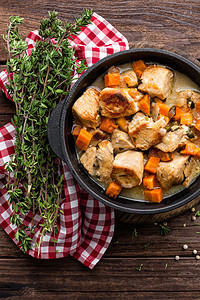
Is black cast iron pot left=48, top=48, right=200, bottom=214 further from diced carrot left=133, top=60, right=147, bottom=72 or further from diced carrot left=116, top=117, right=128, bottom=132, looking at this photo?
diced carrot left=116, top=117, right=128, bottom=132

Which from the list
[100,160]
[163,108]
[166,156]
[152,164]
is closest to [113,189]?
[100,160]

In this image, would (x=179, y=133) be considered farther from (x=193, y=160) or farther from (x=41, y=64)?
(x=41, y=64)

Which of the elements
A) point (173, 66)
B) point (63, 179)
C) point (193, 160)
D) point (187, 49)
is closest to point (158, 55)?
point (173, 66)

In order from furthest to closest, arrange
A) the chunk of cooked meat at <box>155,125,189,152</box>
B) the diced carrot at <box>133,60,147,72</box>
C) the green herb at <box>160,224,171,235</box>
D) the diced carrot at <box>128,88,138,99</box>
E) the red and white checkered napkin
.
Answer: the green herb at <box>160,224,171,235</box> < the red and white checkered napkin < the diced carrot at <box>133,60,147,72</box> < the diced carrot at <box>128,88,138,99</box> < the chunk of cooked meat at <box>155,125,189,152</box>

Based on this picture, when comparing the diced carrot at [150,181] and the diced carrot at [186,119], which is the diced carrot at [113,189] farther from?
the diced carrot at [186,119]

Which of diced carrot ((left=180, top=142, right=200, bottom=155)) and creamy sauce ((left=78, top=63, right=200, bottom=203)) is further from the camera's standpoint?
creamy sauce ((left=78, top=63, right=200, bottom=203))

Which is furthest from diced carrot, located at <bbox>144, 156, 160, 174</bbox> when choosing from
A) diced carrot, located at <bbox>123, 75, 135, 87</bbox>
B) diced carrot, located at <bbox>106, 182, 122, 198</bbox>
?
diced carrot, located at <bbox>123, 75, 135, 87</bbox>
